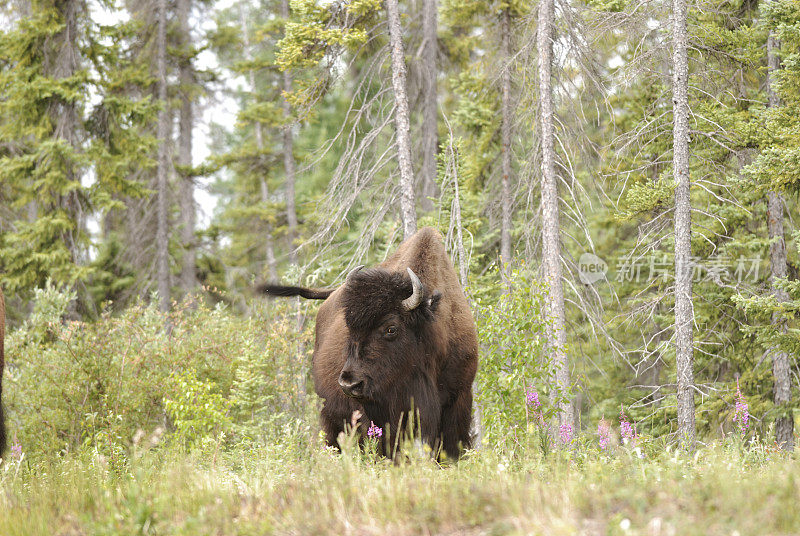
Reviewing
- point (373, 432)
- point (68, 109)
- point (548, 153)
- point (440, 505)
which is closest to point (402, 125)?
point (548, 153)

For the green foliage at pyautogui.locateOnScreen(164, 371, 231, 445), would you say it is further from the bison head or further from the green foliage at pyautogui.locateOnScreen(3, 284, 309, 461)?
the bison head

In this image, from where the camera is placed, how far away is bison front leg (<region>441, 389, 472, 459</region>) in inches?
357

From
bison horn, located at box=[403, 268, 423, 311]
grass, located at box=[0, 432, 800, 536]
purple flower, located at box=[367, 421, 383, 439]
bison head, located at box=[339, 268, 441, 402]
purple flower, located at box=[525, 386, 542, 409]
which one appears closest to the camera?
grass, located at box=[0, 432, 800, 536]

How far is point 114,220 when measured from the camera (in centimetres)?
2725

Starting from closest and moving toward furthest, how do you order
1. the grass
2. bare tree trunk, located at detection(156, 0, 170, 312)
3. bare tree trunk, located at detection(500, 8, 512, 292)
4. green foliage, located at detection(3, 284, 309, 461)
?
1. the grass
2. green foliage, located at detection(3, 284, 309, 461)
3. bare tree trunk, located at detection(500, 8, 512, 292)
4. bare tree trunk, located at detection(156, 0, 170, 312)

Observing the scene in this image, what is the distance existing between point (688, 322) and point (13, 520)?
11.1m

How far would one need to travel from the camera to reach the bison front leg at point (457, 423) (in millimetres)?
9078

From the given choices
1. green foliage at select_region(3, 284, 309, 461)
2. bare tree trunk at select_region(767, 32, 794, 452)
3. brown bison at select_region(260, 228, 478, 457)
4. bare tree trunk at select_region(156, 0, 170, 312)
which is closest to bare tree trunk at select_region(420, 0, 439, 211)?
bare tree trunk at select_region(156, 0, 170, 312)

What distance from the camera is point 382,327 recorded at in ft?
27.9

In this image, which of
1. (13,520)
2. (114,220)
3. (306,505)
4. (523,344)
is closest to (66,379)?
(523,344)

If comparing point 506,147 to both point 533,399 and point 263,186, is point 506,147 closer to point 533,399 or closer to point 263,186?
point 533,399

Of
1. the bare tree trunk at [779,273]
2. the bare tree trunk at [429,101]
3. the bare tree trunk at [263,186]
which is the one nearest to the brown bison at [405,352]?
the bare tree trunk at [779,273]

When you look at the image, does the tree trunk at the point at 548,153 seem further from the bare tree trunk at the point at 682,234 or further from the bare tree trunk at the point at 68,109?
the bare tree trunk at the point at 68,109

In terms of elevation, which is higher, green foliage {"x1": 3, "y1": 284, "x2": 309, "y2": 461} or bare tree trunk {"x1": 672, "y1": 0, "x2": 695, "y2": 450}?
bare tree trunk {"x1": 672, "y1": 0, "x2": 695, "y2": 450}
